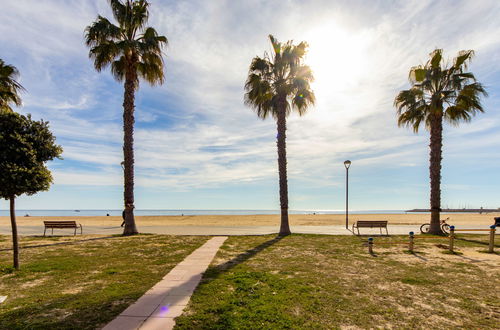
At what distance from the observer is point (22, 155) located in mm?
7340

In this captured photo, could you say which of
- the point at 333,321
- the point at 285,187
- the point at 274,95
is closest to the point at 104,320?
the point at 333,321

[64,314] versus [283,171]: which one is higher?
[283,171]

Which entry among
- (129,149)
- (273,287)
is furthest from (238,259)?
(129,149)

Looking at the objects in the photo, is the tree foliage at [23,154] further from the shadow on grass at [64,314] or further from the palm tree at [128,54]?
the palm tree at [128,54]

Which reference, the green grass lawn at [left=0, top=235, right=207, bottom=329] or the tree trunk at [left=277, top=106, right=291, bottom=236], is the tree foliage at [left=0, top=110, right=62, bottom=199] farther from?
the tree trunk at [left=277, top=106, right=291, bottom=236]

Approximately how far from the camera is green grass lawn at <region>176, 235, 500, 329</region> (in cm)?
449

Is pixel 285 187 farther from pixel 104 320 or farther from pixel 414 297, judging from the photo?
pixel 104 320

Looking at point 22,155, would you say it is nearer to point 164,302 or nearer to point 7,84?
point 164,302

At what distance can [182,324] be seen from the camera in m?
4.19

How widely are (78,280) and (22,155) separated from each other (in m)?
3.93

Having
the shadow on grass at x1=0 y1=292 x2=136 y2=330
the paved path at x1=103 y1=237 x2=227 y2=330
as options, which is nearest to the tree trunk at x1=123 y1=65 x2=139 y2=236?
the paved path at x1=103 y1=237 x2=227 y2=330

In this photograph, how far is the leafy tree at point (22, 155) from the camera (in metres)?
7.09

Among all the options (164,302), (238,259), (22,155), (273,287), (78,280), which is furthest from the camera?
(238,259)

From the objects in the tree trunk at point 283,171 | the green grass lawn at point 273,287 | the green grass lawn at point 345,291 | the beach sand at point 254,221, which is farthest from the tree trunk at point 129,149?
the beach sand at point 254,221
